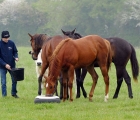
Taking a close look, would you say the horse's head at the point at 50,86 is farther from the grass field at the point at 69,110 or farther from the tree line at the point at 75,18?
the tree line at the point at 75,18

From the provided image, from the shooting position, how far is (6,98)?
43.5 ft

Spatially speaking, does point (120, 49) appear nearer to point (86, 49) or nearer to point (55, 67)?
point (86, 49)

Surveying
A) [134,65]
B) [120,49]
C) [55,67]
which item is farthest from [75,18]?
[55,67]

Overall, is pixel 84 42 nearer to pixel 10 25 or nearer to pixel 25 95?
pixel 25 95

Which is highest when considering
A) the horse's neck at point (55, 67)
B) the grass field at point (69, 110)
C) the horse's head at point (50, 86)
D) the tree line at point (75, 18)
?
the horse's neck at point (55, 67)

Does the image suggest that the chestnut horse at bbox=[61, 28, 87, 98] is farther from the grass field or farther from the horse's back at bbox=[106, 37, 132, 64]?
the horse's back at bbox=[106, 37, 132, 64]

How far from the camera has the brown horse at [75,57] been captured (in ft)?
38.8

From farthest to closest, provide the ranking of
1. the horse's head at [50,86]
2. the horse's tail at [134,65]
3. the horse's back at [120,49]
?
the horse's tail at [134,65] < the horse's back at [120,49] < the horse's head at [50,86]

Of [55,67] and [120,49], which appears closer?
[55,67]

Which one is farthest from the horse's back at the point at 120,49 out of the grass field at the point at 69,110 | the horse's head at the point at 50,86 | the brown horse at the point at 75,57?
the horse's head at the point at 50,86

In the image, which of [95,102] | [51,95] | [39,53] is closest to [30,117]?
[51,95]

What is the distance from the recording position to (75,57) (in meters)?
12.1

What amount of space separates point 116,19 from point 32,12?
1674cm

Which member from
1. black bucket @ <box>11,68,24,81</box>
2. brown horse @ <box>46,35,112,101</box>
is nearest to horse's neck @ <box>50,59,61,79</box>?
brown horse @ <box>46,35,112,101</box>
